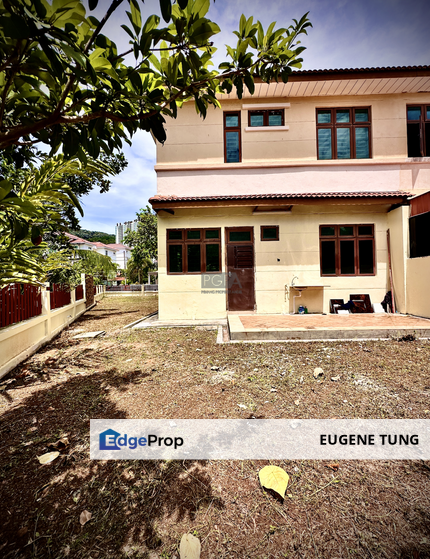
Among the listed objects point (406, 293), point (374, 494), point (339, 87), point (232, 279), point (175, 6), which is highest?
point (339, 87)

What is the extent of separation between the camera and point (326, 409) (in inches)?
125

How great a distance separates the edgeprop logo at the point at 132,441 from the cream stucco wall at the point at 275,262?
21.1 feet

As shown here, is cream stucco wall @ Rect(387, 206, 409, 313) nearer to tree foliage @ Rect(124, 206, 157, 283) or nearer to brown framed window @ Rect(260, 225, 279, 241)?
brown framed window @ Rect(260, 225, 279, 241)

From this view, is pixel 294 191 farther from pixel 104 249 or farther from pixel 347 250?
pixel 104 249

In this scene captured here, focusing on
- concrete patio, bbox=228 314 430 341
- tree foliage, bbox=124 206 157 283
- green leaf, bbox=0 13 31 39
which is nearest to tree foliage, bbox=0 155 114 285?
green leaf, bbox=0 13 31 39

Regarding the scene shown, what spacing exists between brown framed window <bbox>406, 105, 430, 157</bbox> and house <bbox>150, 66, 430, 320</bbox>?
39mm

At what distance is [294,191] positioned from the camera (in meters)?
Answer: 9.55

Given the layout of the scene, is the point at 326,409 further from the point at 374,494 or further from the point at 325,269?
the point at 325,269

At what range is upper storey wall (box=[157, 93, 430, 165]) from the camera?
A: 9.46m

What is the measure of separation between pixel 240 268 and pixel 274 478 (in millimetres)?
7389

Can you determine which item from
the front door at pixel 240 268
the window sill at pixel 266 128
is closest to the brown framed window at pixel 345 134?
the window sill at pixel 266 128

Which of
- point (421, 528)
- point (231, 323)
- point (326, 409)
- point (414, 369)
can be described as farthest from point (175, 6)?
point (231, 323)

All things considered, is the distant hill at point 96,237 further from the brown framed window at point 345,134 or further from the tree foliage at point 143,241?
the brown framed window at point 345,134

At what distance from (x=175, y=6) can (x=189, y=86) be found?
0.44 meters
